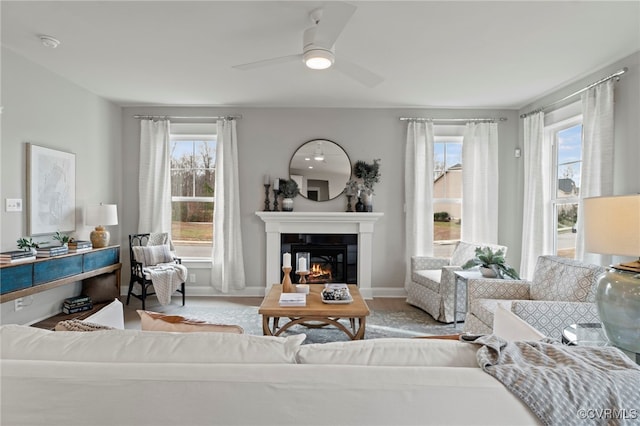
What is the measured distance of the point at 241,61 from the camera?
331 centimetres

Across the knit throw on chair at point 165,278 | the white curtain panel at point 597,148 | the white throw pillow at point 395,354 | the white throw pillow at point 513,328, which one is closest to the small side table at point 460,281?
the white curtain panel at point 597,148

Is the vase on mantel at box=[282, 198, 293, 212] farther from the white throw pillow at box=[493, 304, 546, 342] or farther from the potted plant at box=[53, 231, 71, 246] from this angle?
the white throw pillow at box=[493, 304, 546, 342]

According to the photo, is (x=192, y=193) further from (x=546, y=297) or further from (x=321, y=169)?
(x=546, y=297)

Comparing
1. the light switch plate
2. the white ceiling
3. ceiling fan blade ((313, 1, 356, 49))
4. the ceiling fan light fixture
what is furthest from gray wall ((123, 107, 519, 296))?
ceiling fan blade ((313, 1, 356, 49))

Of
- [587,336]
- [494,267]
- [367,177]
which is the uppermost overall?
[367,177]

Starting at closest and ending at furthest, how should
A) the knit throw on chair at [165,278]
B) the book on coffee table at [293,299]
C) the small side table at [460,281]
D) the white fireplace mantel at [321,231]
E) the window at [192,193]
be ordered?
the book on coffee table at [293,299] → the small side table at [460,281] → the knit throw on chair at [165,278] → the white fireplace mantel at [321,231] → the window at [192,193]

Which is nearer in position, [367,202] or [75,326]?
[75,326]

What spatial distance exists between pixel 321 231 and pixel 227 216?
49.9 inches

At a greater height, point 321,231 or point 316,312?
point 321,231

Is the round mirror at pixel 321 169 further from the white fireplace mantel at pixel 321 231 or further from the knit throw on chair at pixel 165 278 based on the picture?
the knit throw on chair at pixel 165 278

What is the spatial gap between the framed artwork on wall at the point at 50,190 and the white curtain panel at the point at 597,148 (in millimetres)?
5131

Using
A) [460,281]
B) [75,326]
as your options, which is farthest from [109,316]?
[460,281]

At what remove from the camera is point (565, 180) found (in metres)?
4.07

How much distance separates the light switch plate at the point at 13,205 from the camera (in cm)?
315
